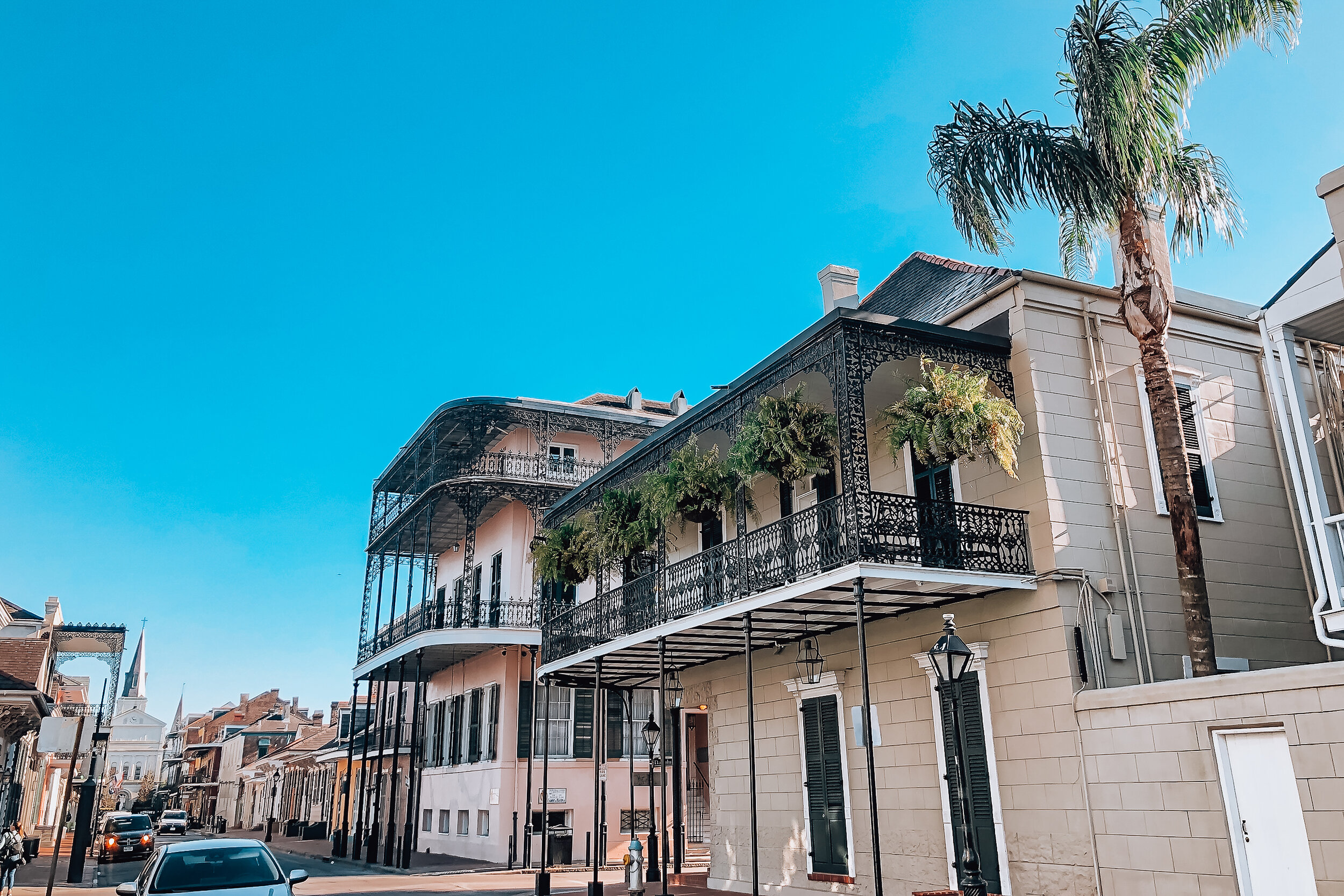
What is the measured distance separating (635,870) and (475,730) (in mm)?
14000

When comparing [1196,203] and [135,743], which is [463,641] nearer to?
[1196,203]

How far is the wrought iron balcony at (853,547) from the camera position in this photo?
35.8ft

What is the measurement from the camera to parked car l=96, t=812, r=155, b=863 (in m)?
28.6

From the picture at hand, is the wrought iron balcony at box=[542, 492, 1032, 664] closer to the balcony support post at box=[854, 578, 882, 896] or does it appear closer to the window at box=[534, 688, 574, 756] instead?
the balcony support post at box=[854, 578, 882, 896]

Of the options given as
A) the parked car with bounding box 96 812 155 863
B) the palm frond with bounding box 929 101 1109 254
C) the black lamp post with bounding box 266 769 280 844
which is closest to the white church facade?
the black lamp post with bounding box 266 769 280 844

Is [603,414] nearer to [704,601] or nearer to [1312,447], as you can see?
[704,601]

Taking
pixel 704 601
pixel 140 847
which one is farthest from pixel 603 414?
pixel 140 847

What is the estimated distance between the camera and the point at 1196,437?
1276 cm

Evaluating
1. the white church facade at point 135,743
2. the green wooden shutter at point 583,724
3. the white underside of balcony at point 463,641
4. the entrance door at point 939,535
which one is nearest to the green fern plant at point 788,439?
the entrance door at point 939,535

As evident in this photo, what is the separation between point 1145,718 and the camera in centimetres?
970

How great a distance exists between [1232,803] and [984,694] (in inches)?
119

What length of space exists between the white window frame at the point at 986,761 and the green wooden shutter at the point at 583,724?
13123 mm

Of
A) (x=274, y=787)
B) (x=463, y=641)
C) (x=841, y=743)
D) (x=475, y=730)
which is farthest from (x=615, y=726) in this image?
(x=274, y=787)

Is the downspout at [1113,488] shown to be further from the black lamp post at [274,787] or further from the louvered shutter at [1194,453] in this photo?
the black lamp post at [274,787]
